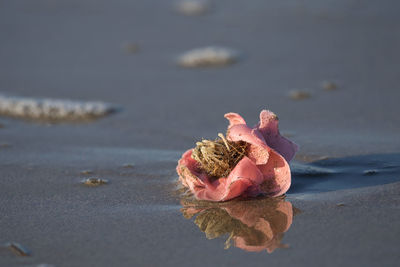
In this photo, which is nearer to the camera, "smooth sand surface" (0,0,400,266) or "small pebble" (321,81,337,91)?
"smooth sand surface" (0,0,400,266)

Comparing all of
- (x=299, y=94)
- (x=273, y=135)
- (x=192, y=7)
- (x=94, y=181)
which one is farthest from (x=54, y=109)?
(x=192, y=7)

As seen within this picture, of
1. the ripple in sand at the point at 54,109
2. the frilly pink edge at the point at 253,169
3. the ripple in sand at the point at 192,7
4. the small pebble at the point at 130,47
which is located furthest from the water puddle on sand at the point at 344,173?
the ripple in sand at the point at 192,7

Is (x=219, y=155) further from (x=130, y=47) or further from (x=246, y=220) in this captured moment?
(x=130, y=47)

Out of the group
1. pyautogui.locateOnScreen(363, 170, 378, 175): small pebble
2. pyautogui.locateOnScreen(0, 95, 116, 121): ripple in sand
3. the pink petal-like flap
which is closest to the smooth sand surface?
pyautogui.locateOnScreen(363, 170, 378, 175): small pebble

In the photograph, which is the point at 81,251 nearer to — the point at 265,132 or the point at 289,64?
the point at 265,132

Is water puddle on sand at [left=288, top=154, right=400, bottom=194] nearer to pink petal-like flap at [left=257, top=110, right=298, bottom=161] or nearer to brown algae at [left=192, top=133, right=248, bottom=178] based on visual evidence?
pink petal-like flap at [left=257, top=110, right=298, bottom=161]

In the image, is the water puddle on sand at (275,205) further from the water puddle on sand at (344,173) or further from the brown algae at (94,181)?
the brown algae at (94,181)
